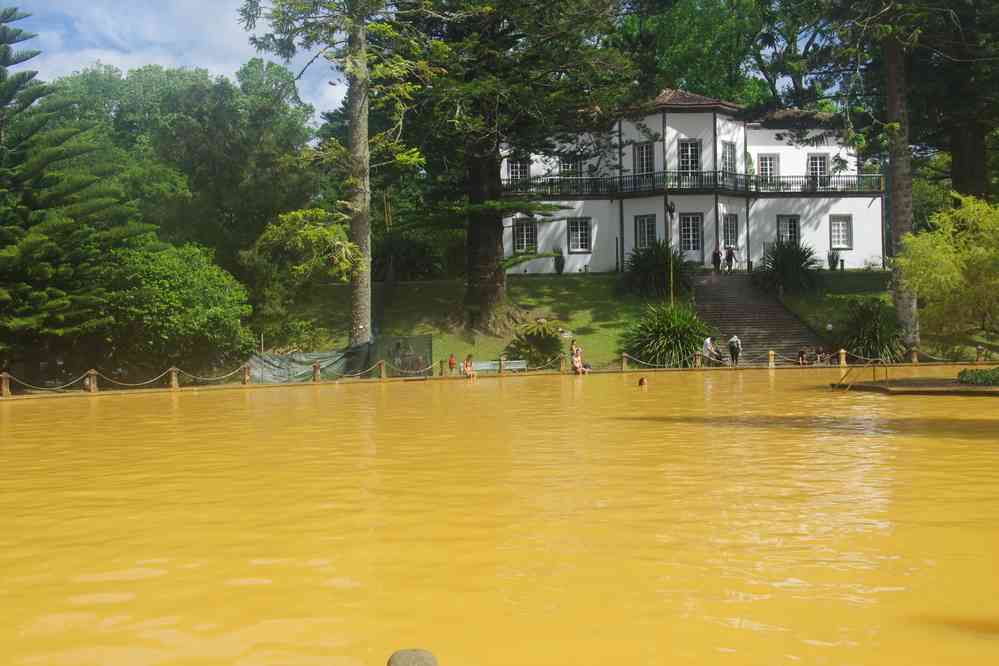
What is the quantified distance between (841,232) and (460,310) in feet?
76.6

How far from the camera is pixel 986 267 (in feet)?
78.3

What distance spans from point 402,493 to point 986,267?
63.2ft

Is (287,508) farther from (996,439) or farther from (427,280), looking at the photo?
(427,280)

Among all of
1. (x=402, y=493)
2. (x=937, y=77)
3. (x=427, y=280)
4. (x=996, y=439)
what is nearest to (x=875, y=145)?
(x=937, y=77)

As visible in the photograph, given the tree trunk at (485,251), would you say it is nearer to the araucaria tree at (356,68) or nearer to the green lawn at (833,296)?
the araucaria tree at (356,68)

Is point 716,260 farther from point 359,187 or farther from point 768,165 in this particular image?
point 359,187

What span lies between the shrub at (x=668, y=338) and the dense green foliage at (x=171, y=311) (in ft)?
47.7

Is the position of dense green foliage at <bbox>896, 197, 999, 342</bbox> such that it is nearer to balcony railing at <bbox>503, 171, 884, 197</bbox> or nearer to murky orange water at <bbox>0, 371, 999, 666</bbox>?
murky orange water at <bbox>0, 371, 999, 666</bbox>

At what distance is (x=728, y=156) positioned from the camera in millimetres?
52000

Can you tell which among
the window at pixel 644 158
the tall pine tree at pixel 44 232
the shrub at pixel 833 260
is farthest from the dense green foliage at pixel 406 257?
the shrub at pixel 833 260

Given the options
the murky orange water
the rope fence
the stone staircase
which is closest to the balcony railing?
the stone staircase

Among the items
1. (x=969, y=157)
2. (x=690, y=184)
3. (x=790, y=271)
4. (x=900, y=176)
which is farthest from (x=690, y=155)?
(x=900, y=176)

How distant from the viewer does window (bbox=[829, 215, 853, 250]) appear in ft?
176

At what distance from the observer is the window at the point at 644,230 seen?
167 feet
